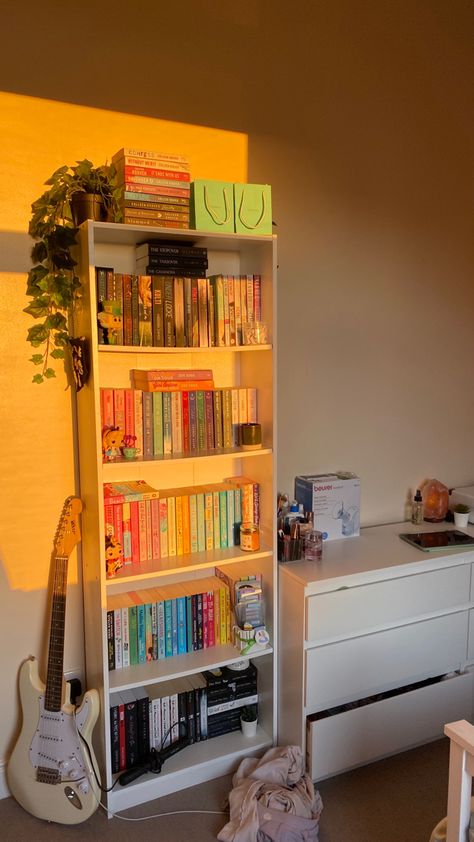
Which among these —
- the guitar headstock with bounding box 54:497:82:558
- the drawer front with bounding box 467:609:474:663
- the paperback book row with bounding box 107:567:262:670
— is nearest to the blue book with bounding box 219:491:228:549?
the paperback book row with bounding box 107:567:262:670

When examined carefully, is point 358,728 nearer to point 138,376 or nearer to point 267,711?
point 267,711

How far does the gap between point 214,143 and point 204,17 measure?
0.41m

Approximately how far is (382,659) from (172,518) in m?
0.88

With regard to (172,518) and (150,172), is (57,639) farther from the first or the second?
(150,172)

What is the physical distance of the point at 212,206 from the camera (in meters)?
2.00

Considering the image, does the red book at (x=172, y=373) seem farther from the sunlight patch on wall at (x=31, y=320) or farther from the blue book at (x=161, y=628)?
the blue book at (x=161, y=628)

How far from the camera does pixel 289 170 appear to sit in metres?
2.37

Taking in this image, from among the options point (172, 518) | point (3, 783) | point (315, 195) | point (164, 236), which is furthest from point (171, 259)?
point (3, 783)

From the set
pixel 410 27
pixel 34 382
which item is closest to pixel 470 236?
pixel 410 27

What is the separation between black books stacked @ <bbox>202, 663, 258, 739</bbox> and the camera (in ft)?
7.51

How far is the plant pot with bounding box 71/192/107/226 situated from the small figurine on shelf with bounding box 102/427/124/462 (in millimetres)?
632

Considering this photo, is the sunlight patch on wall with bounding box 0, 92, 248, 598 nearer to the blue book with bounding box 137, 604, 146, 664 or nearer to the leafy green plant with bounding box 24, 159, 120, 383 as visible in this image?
the leafy green plant with bounding box 24, 159, 120, 383

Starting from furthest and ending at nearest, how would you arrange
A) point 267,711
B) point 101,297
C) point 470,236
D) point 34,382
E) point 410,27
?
point 470,236
point 410,27
point 267,711
point 34,382
point 101,297

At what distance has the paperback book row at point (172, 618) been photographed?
210 centimetres
